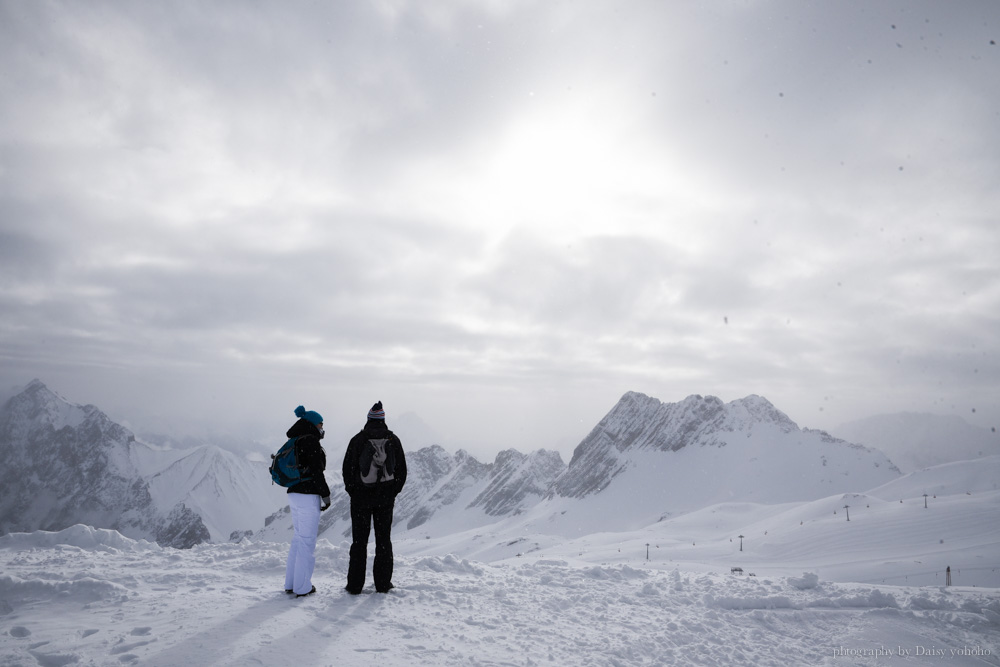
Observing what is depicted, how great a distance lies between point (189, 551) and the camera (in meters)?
11.1

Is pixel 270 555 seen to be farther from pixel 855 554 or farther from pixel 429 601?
pixel 855 554

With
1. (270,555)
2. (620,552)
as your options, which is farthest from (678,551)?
(270,555)

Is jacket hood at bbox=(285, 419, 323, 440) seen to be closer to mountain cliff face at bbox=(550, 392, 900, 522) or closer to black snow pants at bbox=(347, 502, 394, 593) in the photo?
black snow pants at bbox=(347, 502, 394, 593)

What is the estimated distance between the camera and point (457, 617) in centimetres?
682

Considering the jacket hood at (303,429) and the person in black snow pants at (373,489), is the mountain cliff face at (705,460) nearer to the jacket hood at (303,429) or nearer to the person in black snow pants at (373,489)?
the person in black snow pants at (373,489)

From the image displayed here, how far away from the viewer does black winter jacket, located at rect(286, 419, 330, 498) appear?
718 cm

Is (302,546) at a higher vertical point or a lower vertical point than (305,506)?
lower

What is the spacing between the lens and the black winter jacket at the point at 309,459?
7.18 meters

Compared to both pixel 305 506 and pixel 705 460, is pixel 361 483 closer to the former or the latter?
pixel 305 506

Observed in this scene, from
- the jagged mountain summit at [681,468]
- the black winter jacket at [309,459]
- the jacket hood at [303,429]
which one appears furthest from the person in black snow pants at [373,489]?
the jagged mountain summit at [681,468]

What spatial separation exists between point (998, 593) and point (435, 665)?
10.6 meters

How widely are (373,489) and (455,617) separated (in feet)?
6.93

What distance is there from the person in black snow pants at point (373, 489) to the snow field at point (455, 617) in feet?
1.54

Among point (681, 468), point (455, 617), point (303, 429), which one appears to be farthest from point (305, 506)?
point (681, 468)
